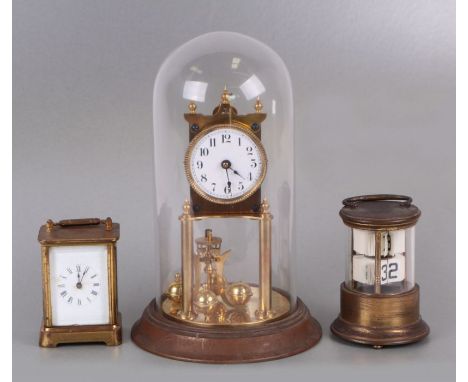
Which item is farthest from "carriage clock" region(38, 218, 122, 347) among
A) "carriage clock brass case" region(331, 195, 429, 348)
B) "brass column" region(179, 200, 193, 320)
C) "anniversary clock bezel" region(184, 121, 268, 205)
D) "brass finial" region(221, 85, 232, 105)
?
"carriage clock brass case" region(331, 195, 429, 348)

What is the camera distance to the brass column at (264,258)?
4430mm

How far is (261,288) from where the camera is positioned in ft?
14.6

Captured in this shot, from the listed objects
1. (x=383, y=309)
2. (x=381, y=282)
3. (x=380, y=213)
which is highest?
(x=380, y=213)

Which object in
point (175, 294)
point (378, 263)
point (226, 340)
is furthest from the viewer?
point (175, 294)

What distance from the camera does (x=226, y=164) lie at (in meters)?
4.39

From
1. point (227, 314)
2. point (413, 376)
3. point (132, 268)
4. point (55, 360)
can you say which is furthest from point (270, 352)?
point (132, 268)

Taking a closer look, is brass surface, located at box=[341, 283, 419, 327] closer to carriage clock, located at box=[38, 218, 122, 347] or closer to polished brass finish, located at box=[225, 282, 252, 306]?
polished brass finish, located at box=[225, 282, 252, 306]

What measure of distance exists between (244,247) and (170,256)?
12.3 inches

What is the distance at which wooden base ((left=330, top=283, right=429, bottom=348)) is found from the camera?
14.4 feet

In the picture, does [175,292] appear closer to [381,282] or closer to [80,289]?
[80,289]

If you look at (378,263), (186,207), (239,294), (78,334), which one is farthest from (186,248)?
(378,263)

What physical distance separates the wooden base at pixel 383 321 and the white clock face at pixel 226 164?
0.60 meters

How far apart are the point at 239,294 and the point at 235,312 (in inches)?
2.8

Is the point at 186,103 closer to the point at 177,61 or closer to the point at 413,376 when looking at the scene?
the point at 177,61
